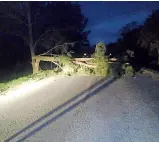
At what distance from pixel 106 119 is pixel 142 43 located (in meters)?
11.6

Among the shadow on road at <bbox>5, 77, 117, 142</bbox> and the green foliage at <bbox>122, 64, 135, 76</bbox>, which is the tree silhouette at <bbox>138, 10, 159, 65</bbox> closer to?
the green foliage at <bbox>122, 64, 135, 76</bbox>

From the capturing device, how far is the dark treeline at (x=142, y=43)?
61.4ft

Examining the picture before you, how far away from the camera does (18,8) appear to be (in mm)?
18125

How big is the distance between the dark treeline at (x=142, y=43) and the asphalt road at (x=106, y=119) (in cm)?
532

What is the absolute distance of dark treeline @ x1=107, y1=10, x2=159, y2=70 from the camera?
18.7 m

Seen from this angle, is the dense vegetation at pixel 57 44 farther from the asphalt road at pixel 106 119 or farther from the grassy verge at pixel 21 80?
the asphalt road at pixel 106 119

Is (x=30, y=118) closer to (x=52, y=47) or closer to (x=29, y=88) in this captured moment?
(x=29, y=88)

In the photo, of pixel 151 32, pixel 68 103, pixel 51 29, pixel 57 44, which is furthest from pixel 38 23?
pixel 68 103

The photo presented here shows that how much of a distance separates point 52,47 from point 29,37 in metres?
1.55

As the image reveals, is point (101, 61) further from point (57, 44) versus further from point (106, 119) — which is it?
point (106, 119)

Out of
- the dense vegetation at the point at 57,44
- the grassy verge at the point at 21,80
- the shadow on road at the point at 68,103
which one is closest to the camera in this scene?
the shadow on road at the point at 68,103

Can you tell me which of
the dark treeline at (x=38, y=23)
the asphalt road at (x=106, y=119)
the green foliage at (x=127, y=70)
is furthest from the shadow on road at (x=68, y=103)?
the dark treeline at (x=38, y=23)

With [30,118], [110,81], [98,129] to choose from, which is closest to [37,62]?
[110,81]

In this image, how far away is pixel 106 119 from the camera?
8891 mm
